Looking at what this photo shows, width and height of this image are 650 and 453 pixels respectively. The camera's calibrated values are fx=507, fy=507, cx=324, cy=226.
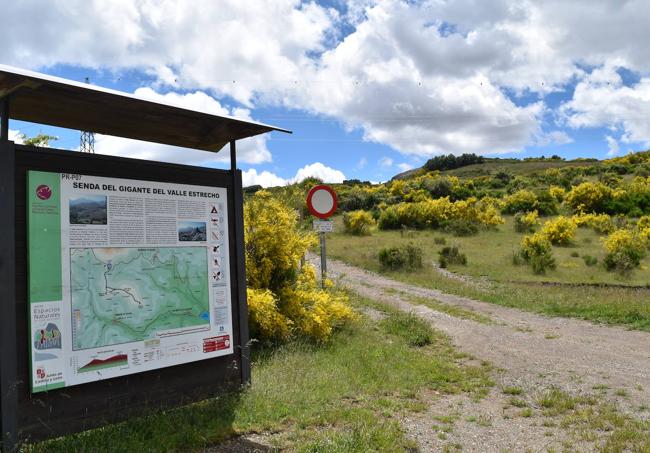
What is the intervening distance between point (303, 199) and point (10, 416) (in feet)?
23.6

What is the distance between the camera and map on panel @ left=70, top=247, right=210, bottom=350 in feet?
13.4

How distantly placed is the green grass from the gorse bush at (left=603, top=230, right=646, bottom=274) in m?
12.3

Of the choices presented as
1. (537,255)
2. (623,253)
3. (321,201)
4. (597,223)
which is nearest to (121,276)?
(321,201)

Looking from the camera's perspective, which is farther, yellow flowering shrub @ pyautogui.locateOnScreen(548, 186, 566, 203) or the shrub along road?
yellow flowering shrub @ pyautogui.locateOnScreen(548, 186, 566, 203)

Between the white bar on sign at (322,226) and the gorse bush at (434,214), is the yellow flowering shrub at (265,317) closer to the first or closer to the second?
the white bar on sign at (322,226)

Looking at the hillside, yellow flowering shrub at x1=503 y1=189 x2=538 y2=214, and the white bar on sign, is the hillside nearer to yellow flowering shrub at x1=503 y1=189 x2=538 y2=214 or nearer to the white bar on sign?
yellow flowering shrub at x1=503 y1=189 x2=538 y2=214

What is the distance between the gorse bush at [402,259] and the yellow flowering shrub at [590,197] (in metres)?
19.9

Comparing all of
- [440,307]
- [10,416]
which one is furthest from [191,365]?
[440,307]

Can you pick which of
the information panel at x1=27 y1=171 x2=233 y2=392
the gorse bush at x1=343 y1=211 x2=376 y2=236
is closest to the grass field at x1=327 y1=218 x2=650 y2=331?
the gorse bush at x1=343 y1=211 x2=376 y2=236

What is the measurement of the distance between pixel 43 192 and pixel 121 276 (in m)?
0.91

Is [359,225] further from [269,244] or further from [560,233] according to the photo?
[269,244]

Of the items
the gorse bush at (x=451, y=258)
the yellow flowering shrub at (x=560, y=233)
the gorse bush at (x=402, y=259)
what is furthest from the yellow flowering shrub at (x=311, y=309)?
the yellow flowering shrub at (x=560, y=233)

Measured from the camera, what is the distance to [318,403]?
521 cm

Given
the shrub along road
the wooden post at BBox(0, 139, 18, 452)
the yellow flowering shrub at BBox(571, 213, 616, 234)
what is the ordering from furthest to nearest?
the yellow flowering shrub at BBox(571, 213, 616, 234), the shrub along road, the wooden post at BBox(0, 139, 18, 452)
